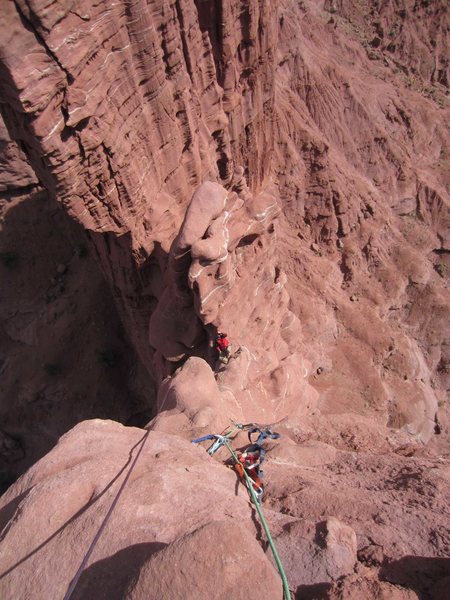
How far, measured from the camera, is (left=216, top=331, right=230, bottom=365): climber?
8.15 metres

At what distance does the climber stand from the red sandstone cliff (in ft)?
1.12

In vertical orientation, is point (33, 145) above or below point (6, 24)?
below

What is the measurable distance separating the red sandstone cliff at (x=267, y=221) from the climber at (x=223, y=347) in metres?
0.34

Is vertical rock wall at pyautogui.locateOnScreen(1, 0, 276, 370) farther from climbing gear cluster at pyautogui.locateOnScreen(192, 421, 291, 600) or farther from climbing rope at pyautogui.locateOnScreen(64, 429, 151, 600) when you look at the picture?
climbing rope at pyautogui.locateOnScreen(64, 429, 151, 600)

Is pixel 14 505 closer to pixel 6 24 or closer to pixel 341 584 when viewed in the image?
pixel 341 584

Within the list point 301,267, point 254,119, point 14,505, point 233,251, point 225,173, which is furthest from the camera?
point 301,267

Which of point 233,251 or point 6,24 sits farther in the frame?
point 233,251

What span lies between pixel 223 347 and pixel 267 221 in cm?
296

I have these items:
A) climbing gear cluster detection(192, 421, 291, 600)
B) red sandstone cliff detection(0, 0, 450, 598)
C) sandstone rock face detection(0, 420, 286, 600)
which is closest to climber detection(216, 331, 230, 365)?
red sandstone cliff detection(0, 0, 450, 598)

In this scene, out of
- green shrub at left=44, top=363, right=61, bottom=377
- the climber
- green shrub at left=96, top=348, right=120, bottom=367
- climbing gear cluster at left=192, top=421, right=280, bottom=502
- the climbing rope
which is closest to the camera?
the climbing rope

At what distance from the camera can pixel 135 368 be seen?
1328cm

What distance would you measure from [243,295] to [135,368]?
5649 millimetres

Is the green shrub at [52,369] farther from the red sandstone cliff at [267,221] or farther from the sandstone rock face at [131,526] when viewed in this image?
the sandstone rock face at [131,526]

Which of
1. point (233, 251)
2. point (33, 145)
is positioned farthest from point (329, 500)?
point (33, 145)
